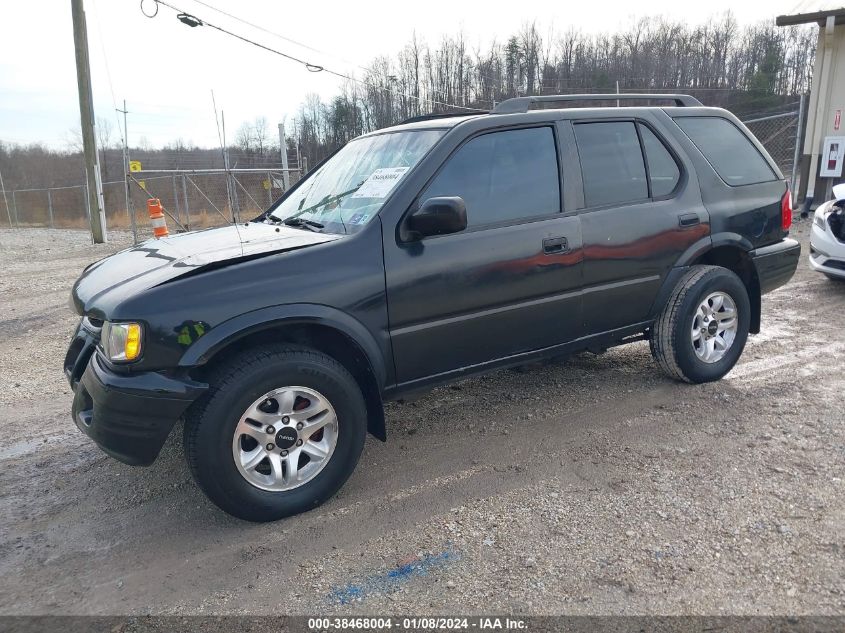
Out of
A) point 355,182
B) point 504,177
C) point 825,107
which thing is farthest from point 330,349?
point 825,107

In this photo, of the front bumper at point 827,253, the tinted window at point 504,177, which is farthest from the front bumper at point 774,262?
the front bumper at point 827,253

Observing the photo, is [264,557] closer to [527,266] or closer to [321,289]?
[321,289]

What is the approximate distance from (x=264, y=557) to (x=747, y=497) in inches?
92.0

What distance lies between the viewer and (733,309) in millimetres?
4590

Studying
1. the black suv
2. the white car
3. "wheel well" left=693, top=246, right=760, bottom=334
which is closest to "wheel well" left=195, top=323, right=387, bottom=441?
the black suv

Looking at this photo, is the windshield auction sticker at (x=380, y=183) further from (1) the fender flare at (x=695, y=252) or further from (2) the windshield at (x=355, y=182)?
(1) the fender flare at (x=695, y=252)

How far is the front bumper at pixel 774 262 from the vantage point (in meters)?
4.68

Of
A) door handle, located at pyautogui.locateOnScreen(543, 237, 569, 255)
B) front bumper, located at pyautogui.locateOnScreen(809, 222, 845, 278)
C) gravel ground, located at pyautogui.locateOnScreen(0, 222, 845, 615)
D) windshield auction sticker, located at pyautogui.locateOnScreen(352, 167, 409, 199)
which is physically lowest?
gravel ground, located at pyautogui.locateOnScreen(0, 222, 845, 615)

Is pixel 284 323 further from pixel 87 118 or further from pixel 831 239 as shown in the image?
pixel 87 118

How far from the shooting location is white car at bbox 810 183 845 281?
6984 millimetres

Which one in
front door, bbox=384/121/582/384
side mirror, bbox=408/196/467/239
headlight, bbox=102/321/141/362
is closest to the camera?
headlight, bbox=102/321/141/362

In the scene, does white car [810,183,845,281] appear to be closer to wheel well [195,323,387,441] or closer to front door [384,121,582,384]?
front door [384,121,582,384]

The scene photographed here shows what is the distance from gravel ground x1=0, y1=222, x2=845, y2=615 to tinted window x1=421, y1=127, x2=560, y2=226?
140cm

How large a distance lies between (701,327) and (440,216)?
242cm
